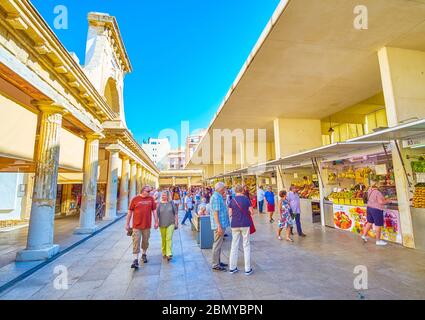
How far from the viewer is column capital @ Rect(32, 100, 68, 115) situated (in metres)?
5.24

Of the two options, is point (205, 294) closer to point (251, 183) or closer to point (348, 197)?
point (348, 197)

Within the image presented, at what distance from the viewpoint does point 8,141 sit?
4.26m

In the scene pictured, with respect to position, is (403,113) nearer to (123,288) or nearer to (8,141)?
(123,288)

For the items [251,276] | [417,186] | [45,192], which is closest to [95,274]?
[45,192]

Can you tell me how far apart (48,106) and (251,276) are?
20.3 feet

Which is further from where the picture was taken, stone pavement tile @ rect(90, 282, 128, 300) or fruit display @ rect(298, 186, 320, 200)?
fruit display @ rect(298, 186, 320, 200)

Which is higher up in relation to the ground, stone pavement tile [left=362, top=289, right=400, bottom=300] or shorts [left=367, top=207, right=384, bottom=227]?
shorts [left=367, top=207, right=384, bottom=227]

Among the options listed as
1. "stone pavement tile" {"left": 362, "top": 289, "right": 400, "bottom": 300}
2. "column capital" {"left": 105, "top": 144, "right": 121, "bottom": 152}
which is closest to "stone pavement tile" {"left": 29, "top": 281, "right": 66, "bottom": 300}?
"stone pavement tile" {"left": 362, "top": 289, "right": 400, "bottom": 300}

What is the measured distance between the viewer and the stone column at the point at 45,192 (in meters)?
4.98

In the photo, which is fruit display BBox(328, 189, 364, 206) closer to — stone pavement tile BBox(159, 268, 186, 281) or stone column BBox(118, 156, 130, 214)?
stone pavement tile BBox(159, 268, 186, 281)

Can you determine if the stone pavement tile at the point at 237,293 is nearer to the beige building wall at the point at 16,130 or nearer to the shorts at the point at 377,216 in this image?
the shorts at the point at 377,216

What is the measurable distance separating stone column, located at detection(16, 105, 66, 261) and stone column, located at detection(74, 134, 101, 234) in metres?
2.41

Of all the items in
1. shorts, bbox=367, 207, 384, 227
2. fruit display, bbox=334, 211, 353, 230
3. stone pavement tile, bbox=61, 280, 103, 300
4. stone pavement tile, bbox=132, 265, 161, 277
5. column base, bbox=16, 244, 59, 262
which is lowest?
stone pavement tile, bbox=61, 280, 103, 300
